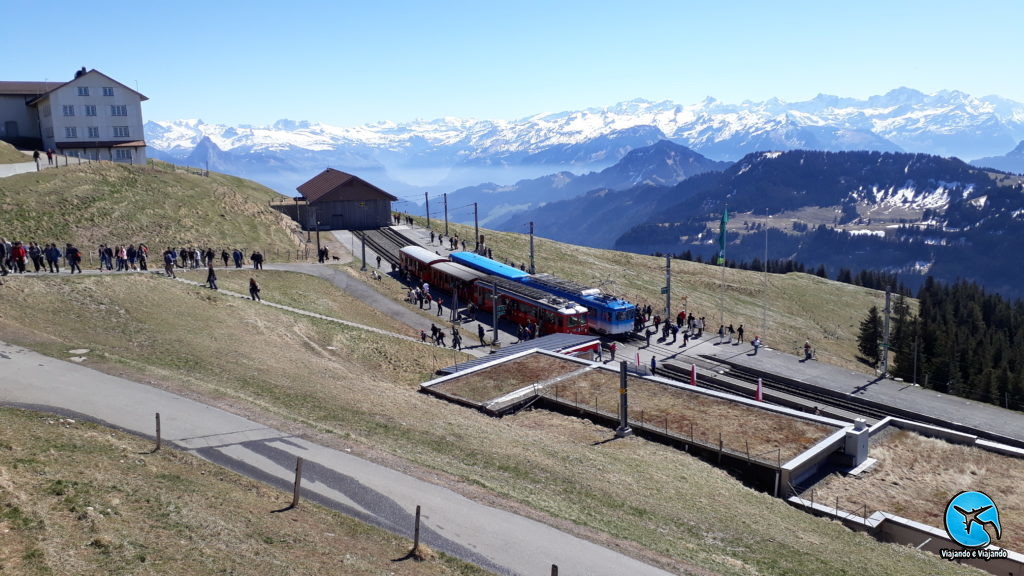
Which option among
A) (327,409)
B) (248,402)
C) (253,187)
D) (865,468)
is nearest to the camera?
(248,402)

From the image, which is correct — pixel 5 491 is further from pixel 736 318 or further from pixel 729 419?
pixel 736 318

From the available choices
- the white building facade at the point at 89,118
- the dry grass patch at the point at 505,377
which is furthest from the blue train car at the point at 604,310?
the white building facade at the point at 89,118

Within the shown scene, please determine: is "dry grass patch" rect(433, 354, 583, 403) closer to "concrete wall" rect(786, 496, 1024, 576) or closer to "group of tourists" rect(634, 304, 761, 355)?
"concrete wall" rect(786, 496, 1024, 576)

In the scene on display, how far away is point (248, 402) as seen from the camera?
2388cm

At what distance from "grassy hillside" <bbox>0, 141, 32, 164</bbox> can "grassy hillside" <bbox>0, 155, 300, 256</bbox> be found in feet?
26.0

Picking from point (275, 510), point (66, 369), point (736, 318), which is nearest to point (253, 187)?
point (736, 318)

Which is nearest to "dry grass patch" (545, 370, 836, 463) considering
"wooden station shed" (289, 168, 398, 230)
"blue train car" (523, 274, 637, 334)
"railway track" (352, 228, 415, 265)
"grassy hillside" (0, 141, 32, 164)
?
"blue train car" (523, 274, 637, 334)

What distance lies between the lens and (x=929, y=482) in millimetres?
26781

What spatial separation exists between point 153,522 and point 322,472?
507 centimetres

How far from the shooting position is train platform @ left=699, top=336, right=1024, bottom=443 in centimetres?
3750

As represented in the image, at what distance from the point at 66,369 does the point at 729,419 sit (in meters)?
26.4

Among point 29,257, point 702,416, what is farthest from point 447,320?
point 29,257

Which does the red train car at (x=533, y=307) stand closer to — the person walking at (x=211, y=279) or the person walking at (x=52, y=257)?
the person walking at (x=211, y=279)

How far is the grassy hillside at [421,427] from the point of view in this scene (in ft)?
59.8
